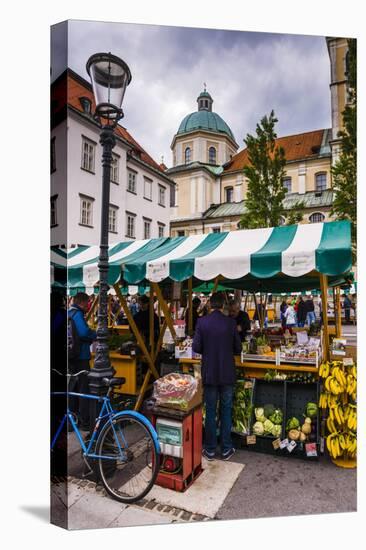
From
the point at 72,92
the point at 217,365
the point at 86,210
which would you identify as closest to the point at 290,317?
the point at 217,365

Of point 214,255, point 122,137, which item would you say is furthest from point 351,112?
point 122,137

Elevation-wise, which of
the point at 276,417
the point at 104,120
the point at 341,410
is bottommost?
the point at 276,417

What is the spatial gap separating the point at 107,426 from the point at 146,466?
551 mm

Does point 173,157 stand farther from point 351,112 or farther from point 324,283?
point 324,283

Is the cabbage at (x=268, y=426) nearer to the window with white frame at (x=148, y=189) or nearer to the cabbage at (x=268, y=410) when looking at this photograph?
the cabbage at (x=268, y=410)

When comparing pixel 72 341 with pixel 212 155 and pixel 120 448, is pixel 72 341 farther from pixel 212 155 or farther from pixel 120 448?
pixel 212 155

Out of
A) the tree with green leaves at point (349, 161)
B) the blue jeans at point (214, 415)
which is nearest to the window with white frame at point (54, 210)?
the blue jeans at point (214, 415)

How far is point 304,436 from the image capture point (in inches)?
180

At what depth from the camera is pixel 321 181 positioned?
5.19 m

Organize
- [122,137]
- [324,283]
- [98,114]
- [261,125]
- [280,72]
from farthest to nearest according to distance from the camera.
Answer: [324,283] → [261,125] → [280,72] → [122,137] → [98,114]

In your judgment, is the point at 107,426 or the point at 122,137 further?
Result: the point at 122,137

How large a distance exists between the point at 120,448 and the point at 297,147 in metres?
4.20

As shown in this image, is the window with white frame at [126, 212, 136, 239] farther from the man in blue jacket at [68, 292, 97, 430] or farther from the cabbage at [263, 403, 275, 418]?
the cabbage at [263, 403, 275, 418]
